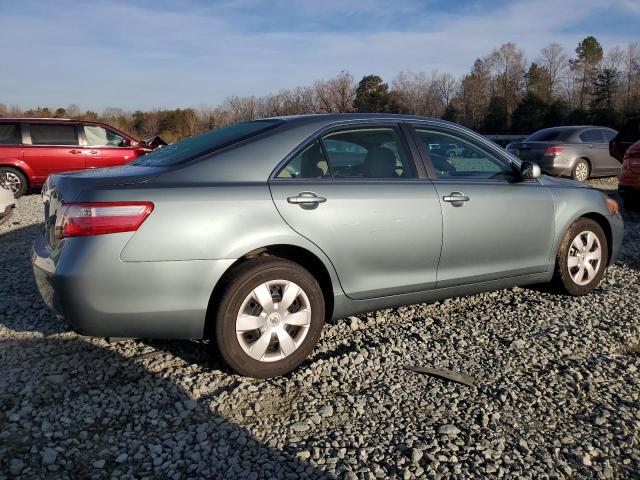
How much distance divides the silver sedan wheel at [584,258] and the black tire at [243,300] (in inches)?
97.4

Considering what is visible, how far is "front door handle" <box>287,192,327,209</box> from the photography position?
10.7 feet

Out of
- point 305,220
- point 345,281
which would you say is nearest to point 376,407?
point 345,281

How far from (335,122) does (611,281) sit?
3.36m

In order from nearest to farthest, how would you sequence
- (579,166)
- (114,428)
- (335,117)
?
(114,428) < (335,117) < (579,166)

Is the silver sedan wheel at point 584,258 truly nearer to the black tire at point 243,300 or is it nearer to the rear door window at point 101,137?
the black tire at point 243,300

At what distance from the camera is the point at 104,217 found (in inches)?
112

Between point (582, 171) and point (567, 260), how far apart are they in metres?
9.83

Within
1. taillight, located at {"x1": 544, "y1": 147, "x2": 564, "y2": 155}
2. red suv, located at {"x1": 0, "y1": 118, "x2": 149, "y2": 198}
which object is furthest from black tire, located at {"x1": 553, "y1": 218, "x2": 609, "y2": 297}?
red suv, located at {"x1": 0, "y1": 118, "x2": 149, "y2": 198}

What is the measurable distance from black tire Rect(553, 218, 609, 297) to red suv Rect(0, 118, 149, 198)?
8.89 metres

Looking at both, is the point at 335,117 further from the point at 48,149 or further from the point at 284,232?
the point at 48,149

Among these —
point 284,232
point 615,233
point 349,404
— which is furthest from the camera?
point 615,233

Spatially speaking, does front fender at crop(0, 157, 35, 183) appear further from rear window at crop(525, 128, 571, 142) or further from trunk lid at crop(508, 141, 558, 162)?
rear window at crop(525, 128, 571, 142)

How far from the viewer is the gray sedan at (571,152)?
12.9 metres

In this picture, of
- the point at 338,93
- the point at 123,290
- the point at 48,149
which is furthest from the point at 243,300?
the point at 338,93
